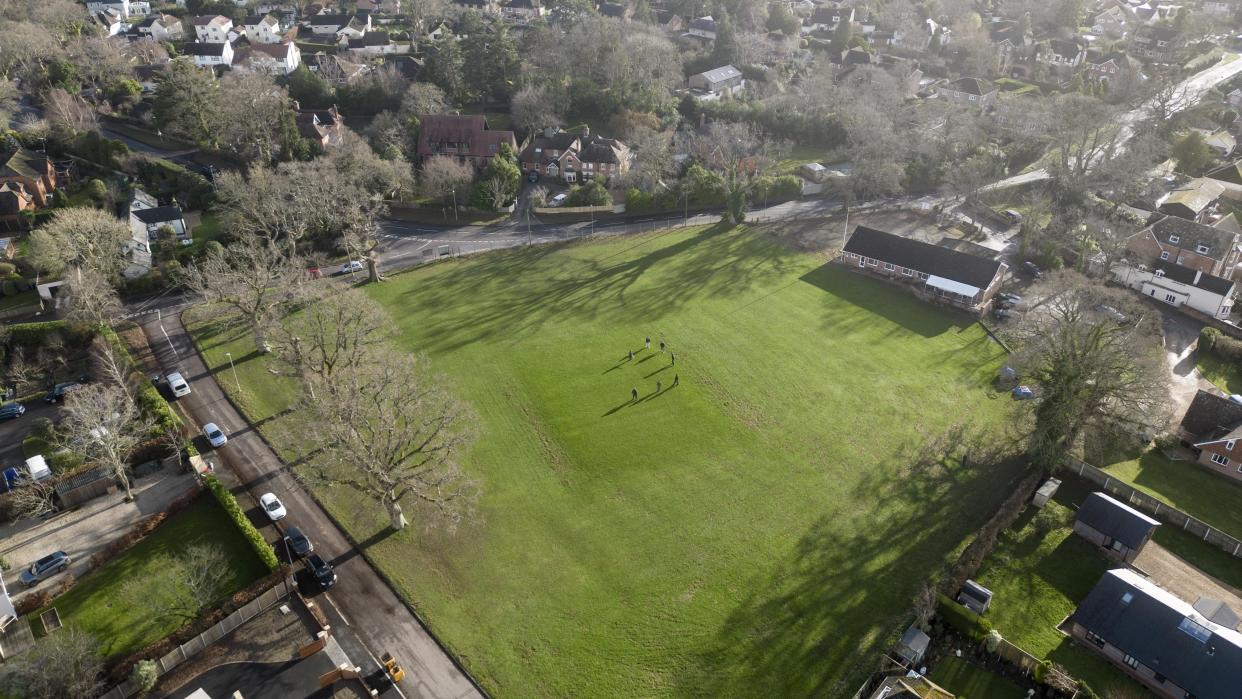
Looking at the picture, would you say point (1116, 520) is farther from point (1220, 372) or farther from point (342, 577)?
point (342, 577)

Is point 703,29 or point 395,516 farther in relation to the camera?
point 703,29

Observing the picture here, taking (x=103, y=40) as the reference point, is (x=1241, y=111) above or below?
below

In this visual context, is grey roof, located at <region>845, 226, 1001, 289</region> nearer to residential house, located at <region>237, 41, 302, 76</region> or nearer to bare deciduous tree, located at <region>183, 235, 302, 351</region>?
bare deciduous tree, located at <region>183, 235, 302, 351</region>

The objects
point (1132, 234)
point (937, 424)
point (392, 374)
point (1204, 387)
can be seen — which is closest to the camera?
point (392, 374)

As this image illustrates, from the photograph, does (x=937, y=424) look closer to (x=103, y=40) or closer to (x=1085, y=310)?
(x=1085, y=310)

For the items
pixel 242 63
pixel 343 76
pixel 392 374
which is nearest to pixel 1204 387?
pixel 392 374

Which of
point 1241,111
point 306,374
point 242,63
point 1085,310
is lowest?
point 1241,111

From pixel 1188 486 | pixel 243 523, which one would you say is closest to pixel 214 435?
pixel 243 523
